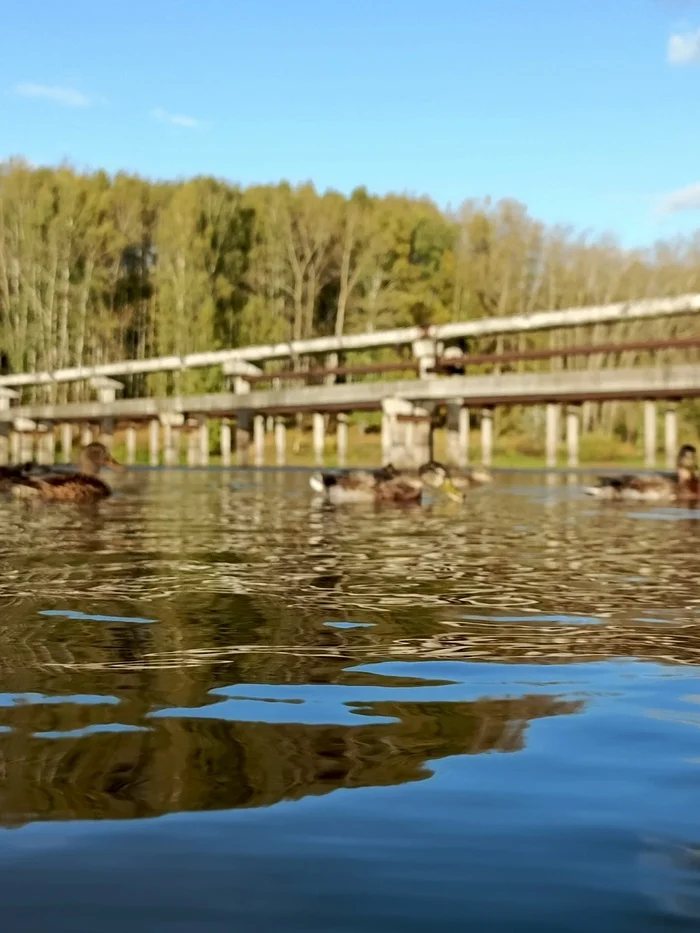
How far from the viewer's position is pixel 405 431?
127 ft

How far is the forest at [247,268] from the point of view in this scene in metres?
63.9

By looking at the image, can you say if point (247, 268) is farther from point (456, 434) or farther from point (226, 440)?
point (456, 434)

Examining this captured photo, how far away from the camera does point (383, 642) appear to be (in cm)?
461

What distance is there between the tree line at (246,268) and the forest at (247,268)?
0.38 ft

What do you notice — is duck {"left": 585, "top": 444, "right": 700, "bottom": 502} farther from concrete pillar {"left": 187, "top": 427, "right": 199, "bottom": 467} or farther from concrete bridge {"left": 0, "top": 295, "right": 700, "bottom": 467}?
concrete pillar {"left": 187, "top": 427, "right": 199, "bottom": 467}

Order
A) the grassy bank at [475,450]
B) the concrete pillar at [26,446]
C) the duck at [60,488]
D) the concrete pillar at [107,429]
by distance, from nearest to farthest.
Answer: the duck at [60,488]
the grassy bank at [475,450]
the concrete pillar at [107,429]
the concrete pillar at [26,446]

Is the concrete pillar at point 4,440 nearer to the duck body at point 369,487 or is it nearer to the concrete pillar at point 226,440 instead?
the concrete pillar at point 226,440

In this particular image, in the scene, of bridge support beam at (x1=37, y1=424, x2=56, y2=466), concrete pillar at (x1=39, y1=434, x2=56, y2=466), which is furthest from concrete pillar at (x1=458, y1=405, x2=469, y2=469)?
concrete pillar at (x1=39, y1=434, x2=56, y2=466)

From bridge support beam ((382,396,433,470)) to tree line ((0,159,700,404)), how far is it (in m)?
21.2

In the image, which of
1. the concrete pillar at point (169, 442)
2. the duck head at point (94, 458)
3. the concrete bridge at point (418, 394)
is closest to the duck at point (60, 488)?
the duck head at point (94, 458)

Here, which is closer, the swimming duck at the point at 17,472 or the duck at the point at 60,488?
the duck at the point at 60,488

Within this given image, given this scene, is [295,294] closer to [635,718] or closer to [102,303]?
[102,303]

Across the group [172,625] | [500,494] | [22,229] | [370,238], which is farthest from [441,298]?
[172,625]

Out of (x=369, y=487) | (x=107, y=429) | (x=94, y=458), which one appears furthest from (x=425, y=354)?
(x=369, y=487)
